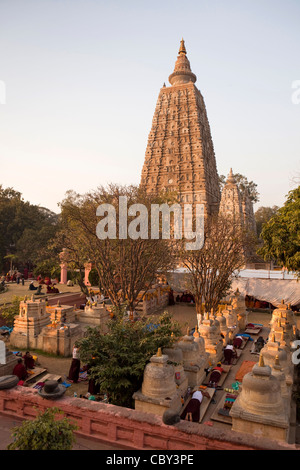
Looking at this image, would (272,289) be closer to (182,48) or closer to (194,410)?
(194,410)

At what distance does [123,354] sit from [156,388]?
114 centimetres

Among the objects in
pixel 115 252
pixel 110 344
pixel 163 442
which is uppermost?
pixel 115 252

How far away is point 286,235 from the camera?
15.7 metres

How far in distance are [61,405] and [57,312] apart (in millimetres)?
9438

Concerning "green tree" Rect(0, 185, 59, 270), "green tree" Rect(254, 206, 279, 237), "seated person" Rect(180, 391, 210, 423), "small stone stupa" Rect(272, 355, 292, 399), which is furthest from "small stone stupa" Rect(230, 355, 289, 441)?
"green tree" Rect(254, 206, 279, 237)

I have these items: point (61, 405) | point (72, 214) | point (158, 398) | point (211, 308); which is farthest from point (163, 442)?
point (72, 214)

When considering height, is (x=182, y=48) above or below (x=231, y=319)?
above

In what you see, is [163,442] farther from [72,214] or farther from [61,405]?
[72,214]

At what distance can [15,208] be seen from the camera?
51406mm

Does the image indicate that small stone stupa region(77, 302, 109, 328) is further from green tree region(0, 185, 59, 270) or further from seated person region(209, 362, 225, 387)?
green tree region(0, 185, 59, 270)

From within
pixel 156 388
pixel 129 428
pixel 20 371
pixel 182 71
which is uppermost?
pixel 182 71

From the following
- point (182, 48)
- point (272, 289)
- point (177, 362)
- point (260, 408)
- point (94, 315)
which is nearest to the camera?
point (260, 408)

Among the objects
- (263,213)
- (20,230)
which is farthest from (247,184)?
(20,230)

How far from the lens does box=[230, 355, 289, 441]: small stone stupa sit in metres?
6.59
